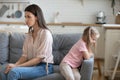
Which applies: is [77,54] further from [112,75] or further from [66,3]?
[66,3]

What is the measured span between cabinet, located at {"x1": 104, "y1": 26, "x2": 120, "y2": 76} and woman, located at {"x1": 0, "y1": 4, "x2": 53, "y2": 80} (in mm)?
1528

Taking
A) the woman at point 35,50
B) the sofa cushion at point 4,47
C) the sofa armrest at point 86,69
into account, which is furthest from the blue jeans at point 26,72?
the sofa cushion at point 4,47

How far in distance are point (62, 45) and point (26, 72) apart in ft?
2.48

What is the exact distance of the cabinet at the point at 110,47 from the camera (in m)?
3.99

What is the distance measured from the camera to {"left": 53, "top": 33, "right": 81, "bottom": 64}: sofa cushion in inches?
124

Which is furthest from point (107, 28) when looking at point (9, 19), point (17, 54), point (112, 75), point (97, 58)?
point (9, 19)

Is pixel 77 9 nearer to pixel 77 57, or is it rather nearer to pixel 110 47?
pixel 110 47

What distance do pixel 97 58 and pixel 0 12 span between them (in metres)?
2.29

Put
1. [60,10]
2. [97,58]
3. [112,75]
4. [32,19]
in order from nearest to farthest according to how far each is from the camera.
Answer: [32,19] → [112,75] → [97,58] → [60,10]

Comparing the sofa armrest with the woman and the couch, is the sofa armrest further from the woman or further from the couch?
the couch

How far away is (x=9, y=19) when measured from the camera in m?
5.26

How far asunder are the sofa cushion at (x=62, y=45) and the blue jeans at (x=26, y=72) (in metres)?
0.40

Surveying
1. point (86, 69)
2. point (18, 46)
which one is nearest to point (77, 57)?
point (86, 69)

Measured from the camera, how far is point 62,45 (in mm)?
3172
